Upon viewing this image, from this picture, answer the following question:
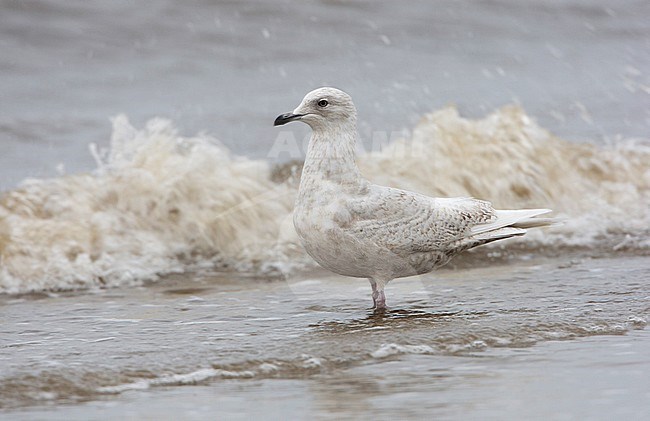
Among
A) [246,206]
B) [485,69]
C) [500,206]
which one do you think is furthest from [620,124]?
[246,206]

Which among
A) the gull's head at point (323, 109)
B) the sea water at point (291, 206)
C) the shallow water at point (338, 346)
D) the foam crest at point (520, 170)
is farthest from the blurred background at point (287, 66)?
the gull's head at point (323, 109)

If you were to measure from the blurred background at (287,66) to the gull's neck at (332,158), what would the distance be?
409cm

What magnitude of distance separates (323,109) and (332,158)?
0.84 ft

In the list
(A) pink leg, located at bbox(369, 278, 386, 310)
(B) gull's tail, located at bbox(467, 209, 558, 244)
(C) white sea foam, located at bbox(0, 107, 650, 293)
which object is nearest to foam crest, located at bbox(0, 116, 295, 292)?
(C) white sea foam, located at bbox(0, 107, 650, 293)

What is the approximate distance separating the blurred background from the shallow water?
3695mm

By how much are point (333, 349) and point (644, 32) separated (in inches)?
422

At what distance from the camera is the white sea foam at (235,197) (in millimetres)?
7262

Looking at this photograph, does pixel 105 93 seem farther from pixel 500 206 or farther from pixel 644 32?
pixel 644 32

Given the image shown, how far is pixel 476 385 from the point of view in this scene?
13.9 feet

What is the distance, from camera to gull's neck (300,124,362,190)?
539cm

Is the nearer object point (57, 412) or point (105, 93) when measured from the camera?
point (57, 412)

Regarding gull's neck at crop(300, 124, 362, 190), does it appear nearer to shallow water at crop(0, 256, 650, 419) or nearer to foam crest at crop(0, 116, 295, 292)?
shallow water at crop(0, 256, 650, 419)

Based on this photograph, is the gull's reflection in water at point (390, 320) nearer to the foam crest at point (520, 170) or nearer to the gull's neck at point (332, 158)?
the gull's neck at point (332, 158)

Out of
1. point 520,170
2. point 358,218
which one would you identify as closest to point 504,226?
point 358,218
